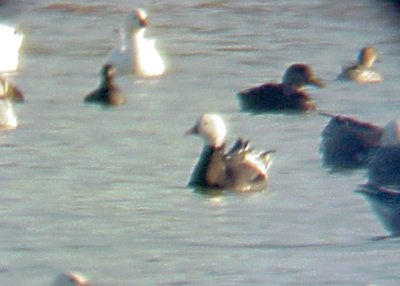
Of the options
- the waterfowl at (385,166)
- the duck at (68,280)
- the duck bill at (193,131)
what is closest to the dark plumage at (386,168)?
the waterfowl at (385,166)

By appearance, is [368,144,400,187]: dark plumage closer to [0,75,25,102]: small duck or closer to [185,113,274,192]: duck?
[185,113,274,192]: duck

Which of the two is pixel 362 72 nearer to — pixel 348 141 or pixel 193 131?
pixel 348 141

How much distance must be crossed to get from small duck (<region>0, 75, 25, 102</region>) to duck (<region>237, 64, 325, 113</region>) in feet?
7.19

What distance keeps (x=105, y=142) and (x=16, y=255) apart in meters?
5.13

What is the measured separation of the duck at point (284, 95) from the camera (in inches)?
751

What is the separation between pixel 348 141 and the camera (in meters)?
17.2

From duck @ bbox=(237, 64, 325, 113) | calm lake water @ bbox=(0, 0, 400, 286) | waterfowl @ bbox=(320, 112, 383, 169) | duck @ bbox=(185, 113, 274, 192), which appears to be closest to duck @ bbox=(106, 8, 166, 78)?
calm lake water @ bbox=(0, 0, 400, 286)

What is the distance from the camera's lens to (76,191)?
47.9ft

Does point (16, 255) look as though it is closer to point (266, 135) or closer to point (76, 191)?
point (76, 191)

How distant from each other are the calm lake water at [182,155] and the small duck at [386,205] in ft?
0.35

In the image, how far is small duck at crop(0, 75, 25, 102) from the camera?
63.5 feet

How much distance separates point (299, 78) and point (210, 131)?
3.75 meters

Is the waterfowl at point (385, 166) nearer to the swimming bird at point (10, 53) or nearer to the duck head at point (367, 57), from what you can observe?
the duck head at point (367, 57)

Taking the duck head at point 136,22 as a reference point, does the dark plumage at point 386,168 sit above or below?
above
